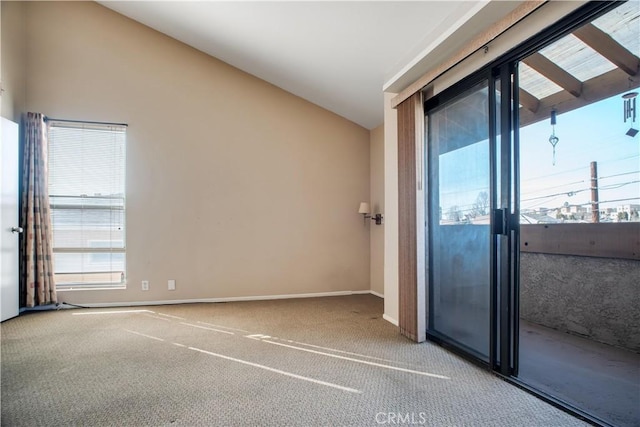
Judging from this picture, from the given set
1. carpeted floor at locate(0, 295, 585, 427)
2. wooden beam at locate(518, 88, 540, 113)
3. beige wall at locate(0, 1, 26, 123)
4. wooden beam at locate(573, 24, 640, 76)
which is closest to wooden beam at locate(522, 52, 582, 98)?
wooden beam at locate(518, 88, 540, 113)

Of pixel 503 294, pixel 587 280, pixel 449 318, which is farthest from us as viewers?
pixel 587 280

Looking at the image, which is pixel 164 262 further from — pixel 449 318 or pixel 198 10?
pixel 449 318

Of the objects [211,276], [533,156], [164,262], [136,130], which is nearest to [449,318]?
[533,156]

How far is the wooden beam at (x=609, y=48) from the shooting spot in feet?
7.81

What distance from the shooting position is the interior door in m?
3.42

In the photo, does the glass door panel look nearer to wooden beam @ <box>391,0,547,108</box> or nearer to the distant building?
wooden beam @ <box>391,0,547,108</box>

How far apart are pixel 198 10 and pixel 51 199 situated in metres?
2.83

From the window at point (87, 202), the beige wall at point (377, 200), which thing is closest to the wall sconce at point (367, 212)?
the beige wall at point (377, 200)

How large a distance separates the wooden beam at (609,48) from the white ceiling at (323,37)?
0.96 metres

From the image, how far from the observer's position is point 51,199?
13.1 ft

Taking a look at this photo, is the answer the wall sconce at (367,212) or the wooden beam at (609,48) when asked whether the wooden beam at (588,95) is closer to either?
the wooden beam at (609,48)

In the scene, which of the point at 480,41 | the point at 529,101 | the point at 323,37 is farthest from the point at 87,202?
the point at 529,101

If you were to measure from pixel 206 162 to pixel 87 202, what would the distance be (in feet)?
4.94

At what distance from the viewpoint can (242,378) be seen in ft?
7.16
